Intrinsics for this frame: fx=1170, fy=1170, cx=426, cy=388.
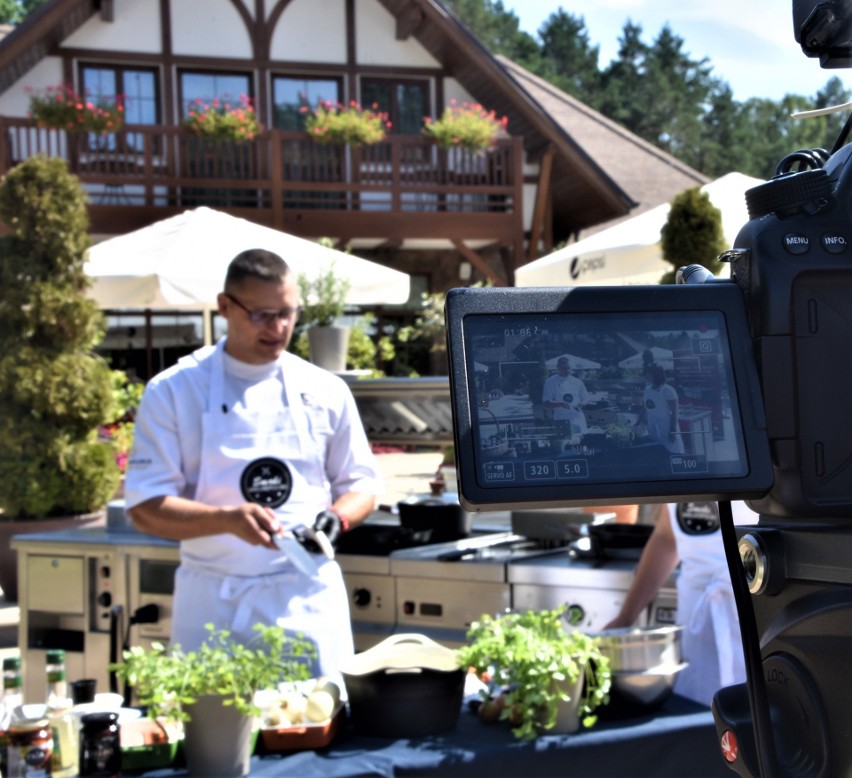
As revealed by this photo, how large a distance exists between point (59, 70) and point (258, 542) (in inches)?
585

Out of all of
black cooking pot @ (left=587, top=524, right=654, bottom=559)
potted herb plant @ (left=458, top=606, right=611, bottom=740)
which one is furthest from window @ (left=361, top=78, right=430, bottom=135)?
potted herb plant @ (left=458, top=606, right=611, bottom=740)

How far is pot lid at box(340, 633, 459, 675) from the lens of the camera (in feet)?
9.00

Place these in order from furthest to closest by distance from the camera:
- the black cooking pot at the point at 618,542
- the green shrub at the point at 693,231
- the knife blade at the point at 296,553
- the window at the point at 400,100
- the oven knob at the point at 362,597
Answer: the window at the point at 400,100
the green shrub at the point at 693,231
the oven knob at the point at 362,597
the black cooking pot at the point at 618,542
the knife blade at the point at 296,553

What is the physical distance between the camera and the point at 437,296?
17.5m

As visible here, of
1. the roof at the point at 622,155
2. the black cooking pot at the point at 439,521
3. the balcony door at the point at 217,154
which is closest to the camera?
the black cooking pot at the point at 439,521

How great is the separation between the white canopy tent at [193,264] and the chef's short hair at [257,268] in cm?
431

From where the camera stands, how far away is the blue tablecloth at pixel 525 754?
8.39 ft

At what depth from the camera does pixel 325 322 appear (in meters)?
6.06

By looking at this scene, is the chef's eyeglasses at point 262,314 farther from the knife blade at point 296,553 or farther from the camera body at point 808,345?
the camera body at point 808,345

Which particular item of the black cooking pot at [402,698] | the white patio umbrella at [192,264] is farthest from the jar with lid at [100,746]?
the white patio umbrella at [192,264]

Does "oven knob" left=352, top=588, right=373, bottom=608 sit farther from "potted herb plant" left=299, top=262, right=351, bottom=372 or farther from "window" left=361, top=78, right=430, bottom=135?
"window" left=361, top=78, right=430, bottom=135

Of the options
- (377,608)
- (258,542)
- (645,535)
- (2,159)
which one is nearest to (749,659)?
(258,542)

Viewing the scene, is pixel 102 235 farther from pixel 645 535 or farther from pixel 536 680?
pixel 536 680

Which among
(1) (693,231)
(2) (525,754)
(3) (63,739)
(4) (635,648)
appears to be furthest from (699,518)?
(1) (693,231)
